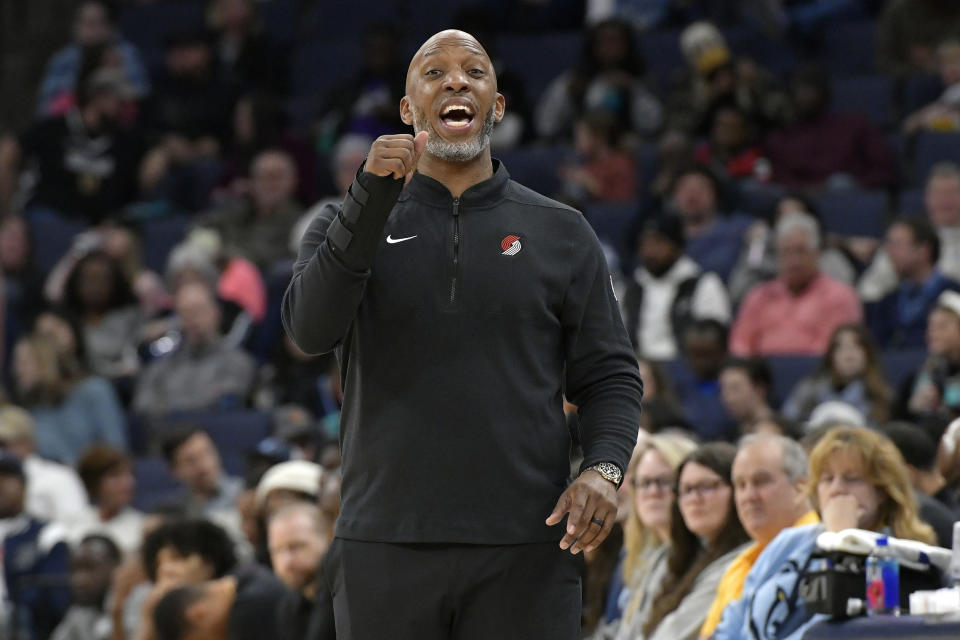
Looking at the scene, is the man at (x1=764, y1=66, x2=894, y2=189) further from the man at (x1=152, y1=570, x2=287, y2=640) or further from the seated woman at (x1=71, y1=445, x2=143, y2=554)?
the man at (x1=152, y1=570, x2=287, y2=640)

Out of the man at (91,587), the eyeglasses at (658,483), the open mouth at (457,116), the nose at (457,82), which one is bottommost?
the man at (91,587)

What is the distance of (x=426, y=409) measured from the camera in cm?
272

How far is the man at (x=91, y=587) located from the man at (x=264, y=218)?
2.85 m

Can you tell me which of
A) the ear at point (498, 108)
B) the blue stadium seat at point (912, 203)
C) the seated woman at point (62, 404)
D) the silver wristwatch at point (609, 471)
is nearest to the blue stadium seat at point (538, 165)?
the blue stadium seat at point (912, 203)

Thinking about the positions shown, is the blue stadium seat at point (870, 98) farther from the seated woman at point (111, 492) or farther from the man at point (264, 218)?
the seated woman at point (111, 492)

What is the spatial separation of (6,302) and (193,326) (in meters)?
1.55

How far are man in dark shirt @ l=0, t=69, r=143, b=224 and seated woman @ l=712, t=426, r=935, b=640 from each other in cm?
687

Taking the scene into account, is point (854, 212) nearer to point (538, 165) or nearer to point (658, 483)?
point (538, 165)

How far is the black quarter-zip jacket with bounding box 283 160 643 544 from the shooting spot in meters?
2.68

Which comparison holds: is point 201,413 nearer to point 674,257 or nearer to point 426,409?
point 674,257

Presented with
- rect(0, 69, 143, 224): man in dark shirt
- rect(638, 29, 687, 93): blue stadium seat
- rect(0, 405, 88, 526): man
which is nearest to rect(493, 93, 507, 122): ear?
rect(0, 405, 88, 526): man

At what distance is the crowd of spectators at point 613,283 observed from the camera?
17.3 ft

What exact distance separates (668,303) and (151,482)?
100 inches

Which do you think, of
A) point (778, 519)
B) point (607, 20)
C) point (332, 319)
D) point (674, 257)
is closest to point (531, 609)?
point (332, 319)
